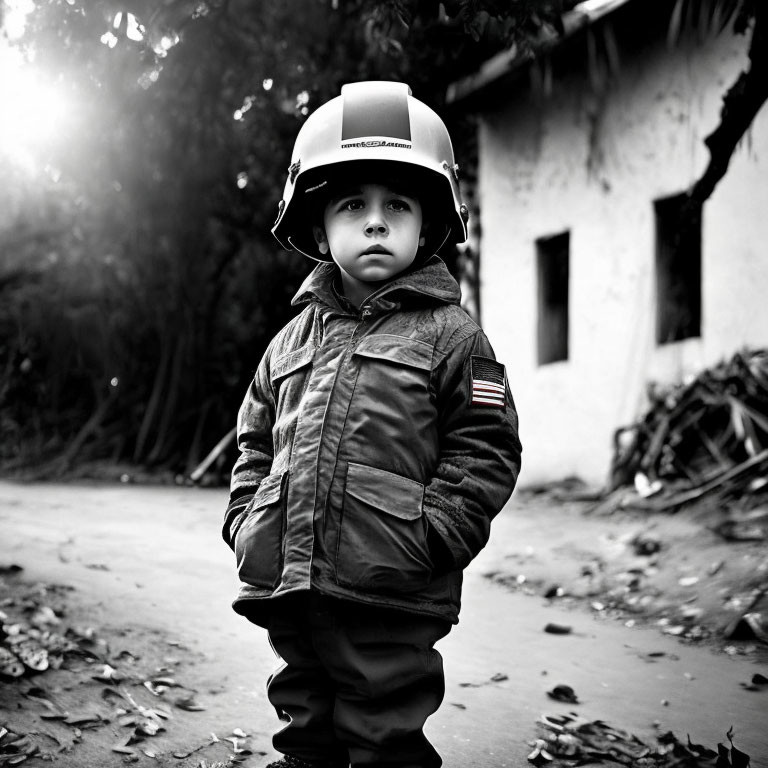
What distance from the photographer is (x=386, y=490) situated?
2232mm

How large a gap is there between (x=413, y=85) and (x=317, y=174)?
26.0 ft

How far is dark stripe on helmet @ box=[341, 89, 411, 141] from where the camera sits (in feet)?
7.97

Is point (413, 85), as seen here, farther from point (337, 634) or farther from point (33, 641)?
point (337, 634)

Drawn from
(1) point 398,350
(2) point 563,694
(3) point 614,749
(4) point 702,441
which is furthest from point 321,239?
(4) point 702,441

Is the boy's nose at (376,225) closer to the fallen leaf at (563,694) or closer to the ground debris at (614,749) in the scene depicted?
the ground debris at (614,749)

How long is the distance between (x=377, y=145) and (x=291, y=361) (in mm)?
563

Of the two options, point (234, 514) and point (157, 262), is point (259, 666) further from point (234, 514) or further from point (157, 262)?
point (157, 262)

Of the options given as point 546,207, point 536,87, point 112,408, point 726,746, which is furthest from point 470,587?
point 112,408

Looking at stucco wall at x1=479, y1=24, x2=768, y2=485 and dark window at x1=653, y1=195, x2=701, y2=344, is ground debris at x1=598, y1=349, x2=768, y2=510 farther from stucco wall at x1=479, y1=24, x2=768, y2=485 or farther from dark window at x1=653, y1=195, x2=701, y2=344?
dark window at x1=653, y1=195, x2=701, y2=344

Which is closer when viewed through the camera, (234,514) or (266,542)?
(266,542)

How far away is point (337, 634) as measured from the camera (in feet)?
7.47

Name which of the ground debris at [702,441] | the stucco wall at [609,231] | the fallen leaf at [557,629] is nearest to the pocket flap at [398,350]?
the fallen leaf at [557,629]

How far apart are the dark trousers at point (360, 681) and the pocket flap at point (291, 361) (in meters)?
0.55

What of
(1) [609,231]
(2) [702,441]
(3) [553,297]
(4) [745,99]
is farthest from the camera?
(3) [553,297]
